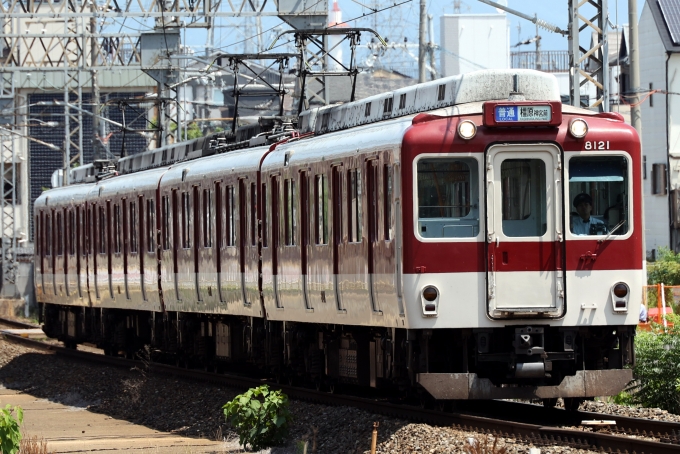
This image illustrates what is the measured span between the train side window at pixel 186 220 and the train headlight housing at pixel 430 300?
8688mm

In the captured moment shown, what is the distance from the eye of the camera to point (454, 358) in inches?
541

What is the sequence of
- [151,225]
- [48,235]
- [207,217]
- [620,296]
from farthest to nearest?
[48,235] < [151,225] < [207,217] < [620,296]

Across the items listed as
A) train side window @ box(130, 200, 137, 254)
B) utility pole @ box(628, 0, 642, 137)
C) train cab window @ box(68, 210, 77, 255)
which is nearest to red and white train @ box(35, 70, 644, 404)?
train side window @ box(130, 200, 137, 254)

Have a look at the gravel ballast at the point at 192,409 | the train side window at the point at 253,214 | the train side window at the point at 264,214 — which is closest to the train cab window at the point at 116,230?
the gravel ballast at the point at 192,409

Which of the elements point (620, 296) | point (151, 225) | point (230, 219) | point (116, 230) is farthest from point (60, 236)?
point (620, 296)

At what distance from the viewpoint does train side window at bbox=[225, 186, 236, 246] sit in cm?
1955

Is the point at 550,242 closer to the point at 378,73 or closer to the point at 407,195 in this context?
the point at 407,195

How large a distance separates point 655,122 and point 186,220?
3241 cm

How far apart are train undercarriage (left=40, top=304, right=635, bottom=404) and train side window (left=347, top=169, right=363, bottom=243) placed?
3.24 ft

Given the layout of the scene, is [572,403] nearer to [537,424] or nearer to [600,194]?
[537,424]

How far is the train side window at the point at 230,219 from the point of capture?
19.5 m

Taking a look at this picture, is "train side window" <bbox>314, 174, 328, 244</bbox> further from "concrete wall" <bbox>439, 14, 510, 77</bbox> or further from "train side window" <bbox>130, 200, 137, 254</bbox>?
"concrete wall" <bbox>439, 14, 510, 77</bbox>

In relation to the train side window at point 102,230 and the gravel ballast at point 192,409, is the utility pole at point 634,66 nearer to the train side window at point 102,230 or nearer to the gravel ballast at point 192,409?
the gravel ballast at point 192,409

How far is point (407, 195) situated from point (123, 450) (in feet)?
13.8
